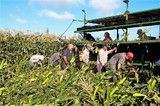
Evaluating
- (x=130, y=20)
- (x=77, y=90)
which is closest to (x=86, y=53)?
(x=130, y=20)

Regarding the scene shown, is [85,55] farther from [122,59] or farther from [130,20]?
[122,59]

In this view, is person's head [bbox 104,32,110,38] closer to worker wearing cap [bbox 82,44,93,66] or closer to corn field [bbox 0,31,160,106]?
worker wearing cap [bbox 82,44,93,66]

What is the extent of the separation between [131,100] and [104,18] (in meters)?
8.21

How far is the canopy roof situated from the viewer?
9023mm

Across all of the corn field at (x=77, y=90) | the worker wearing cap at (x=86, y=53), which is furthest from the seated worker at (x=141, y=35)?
the corn field at (x=77, y=90)

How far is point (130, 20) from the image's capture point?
9969 millimetres

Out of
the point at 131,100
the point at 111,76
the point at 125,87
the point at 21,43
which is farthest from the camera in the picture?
the point at 21,43

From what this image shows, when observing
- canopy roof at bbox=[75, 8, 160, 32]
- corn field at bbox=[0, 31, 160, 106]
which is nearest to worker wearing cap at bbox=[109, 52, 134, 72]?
canopy roof at bbox=[75, 8, 160, 32]

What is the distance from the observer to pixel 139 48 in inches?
351

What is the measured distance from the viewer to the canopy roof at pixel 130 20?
9.02 meters

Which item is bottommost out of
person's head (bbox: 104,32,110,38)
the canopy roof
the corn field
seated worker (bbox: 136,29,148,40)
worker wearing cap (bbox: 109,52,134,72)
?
the corn field

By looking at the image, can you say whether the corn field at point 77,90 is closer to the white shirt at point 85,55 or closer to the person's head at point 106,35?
the white shirt at point 85,55

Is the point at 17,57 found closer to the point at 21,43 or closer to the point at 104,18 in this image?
the point at 21,43

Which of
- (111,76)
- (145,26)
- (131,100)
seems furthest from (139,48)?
(131,100)
